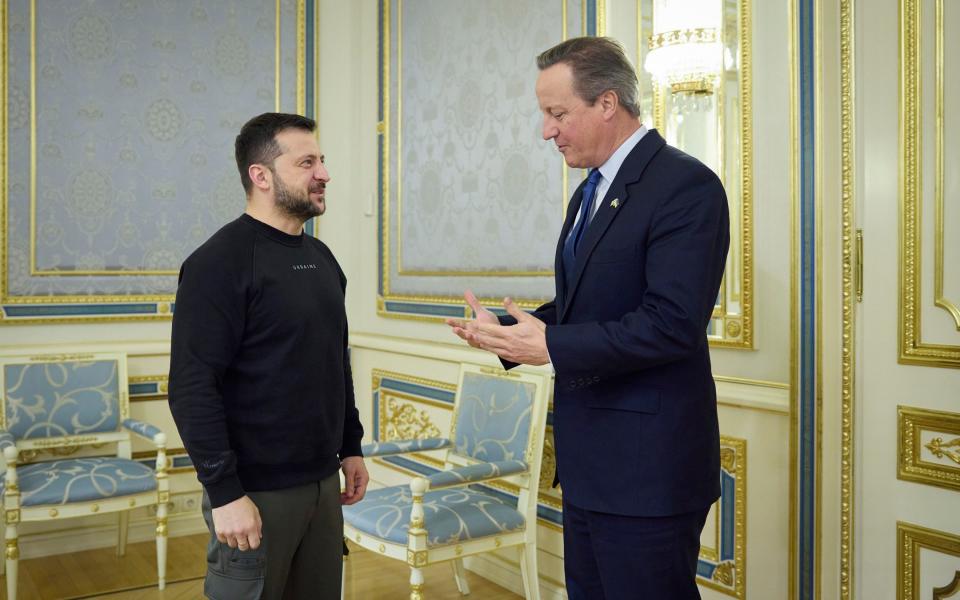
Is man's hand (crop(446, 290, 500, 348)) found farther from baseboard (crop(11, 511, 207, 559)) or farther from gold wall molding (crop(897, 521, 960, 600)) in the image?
baseboard (crop(11, 511, 207, 559))

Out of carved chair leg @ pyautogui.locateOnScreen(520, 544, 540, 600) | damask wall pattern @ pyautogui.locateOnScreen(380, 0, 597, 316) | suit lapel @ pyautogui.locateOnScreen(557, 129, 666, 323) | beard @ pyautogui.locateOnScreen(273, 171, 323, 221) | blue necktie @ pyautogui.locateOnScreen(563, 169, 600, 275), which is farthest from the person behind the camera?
damask wall pattern @ pyautogui.locateOnScreen(380, 0, 597, 316)

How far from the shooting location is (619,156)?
5.70 ft

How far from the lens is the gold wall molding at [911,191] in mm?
2119

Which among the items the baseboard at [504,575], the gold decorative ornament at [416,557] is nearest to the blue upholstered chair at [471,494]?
the gold decorative ornament at [416,557]

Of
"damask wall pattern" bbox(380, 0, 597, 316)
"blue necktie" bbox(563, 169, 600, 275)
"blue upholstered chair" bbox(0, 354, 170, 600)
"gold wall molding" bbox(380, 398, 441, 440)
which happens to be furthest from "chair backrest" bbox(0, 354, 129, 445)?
"blue necktie" bbox(563, 169, 600, 275)

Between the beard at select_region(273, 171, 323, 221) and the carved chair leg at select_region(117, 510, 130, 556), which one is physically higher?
the beard at select_region(273, 171, 323, 221)

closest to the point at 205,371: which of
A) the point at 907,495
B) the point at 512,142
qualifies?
the point at 907,495

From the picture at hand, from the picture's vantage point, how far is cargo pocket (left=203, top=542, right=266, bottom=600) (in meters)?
1.83

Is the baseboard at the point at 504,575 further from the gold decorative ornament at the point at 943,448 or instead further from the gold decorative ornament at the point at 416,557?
the gold decorative ornament at the point at 943,448

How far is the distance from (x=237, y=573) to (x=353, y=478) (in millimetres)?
435

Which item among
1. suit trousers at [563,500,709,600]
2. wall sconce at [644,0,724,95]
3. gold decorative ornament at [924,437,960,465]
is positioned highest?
wall sconce at [644,0,724,95]

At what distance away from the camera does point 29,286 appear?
3986 millimetres

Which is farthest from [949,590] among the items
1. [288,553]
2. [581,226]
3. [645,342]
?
[288,553]

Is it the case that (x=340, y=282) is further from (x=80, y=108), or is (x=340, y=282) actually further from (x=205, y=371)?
(x=80, y=108)
